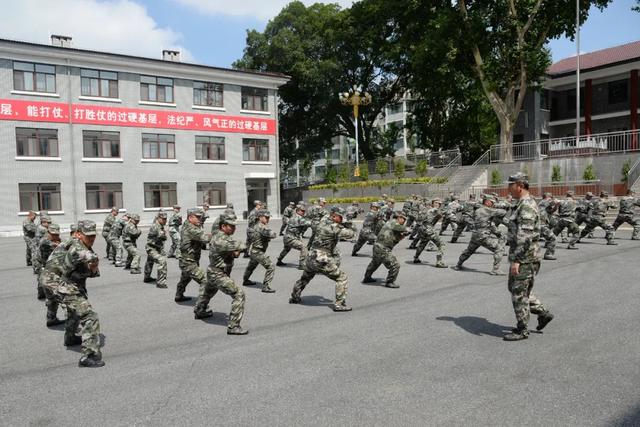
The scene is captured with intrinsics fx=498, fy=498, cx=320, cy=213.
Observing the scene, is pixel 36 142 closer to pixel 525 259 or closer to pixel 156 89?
pixel 156 89

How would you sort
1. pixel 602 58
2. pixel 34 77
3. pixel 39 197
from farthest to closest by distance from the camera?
pixel 602 58, pixel 39 197, pixel 34 77

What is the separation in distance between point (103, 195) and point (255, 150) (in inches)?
476

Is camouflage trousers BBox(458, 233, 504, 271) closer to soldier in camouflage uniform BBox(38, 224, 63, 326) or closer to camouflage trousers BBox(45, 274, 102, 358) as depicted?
camouflage trousers BBox(45, 274, 102, 358)

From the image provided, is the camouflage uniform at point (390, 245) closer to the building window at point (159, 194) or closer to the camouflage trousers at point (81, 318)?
the camouflage trousers at point (81, 318)

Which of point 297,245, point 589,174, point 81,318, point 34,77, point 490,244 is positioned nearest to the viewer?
point 81,318

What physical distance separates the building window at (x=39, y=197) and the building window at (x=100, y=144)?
119 inches

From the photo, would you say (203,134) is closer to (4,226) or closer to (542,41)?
(4,226)

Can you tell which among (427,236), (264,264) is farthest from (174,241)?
(427,236)

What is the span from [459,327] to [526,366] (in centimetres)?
176

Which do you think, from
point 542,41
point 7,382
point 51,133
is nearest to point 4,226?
point 51,133

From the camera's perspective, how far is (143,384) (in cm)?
572

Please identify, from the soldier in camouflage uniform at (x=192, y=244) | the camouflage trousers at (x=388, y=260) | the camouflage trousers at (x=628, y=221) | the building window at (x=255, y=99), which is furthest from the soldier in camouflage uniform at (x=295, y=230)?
the building window at (x=255, y=99)

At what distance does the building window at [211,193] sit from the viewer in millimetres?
36938

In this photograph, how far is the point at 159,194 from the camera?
35.0 meters
